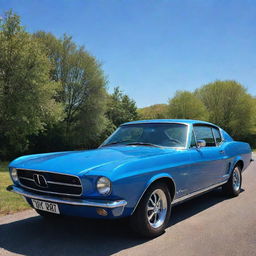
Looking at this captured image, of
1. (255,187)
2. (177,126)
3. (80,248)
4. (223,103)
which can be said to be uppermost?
(223,103)

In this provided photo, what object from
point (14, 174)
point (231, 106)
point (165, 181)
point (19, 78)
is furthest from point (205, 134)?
point (231, 106)

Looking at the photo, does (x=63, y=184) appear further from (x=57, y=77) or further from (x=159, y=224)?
(x=57, y=77)

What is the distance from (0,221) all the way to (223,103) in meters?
42.6

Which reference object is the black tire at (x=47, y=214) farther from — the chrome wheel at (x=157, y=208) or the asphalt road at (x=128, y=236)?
the chrome wheel at (x=157, y=208)

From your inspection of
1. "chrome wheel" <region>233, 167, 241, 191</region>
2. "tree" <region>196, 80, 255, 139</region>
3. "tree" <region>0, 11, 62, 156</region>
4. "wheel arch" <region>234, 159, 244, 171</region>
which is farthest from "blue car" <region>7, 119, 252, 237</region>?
"tree" <region>196, 80, 255, 139</region>

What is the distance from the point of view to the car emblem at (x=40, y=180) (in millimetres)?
3508

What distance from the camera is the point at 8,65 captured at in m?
20.8

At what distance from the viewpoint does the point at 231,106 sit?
140 ft

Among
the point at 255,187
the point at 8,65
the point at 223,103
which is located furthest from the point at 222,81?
the point at 255,187

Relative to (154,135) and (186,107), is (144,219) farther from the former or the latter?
(186,107)

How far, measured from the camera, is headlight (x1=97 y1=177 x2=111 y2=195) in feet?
10.2

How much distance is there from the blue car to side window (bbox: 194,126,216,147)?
3cm

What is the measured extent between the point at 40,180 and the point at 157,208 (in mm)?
1647

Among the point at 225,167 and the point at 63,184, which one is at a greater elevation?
the point at 63,184
